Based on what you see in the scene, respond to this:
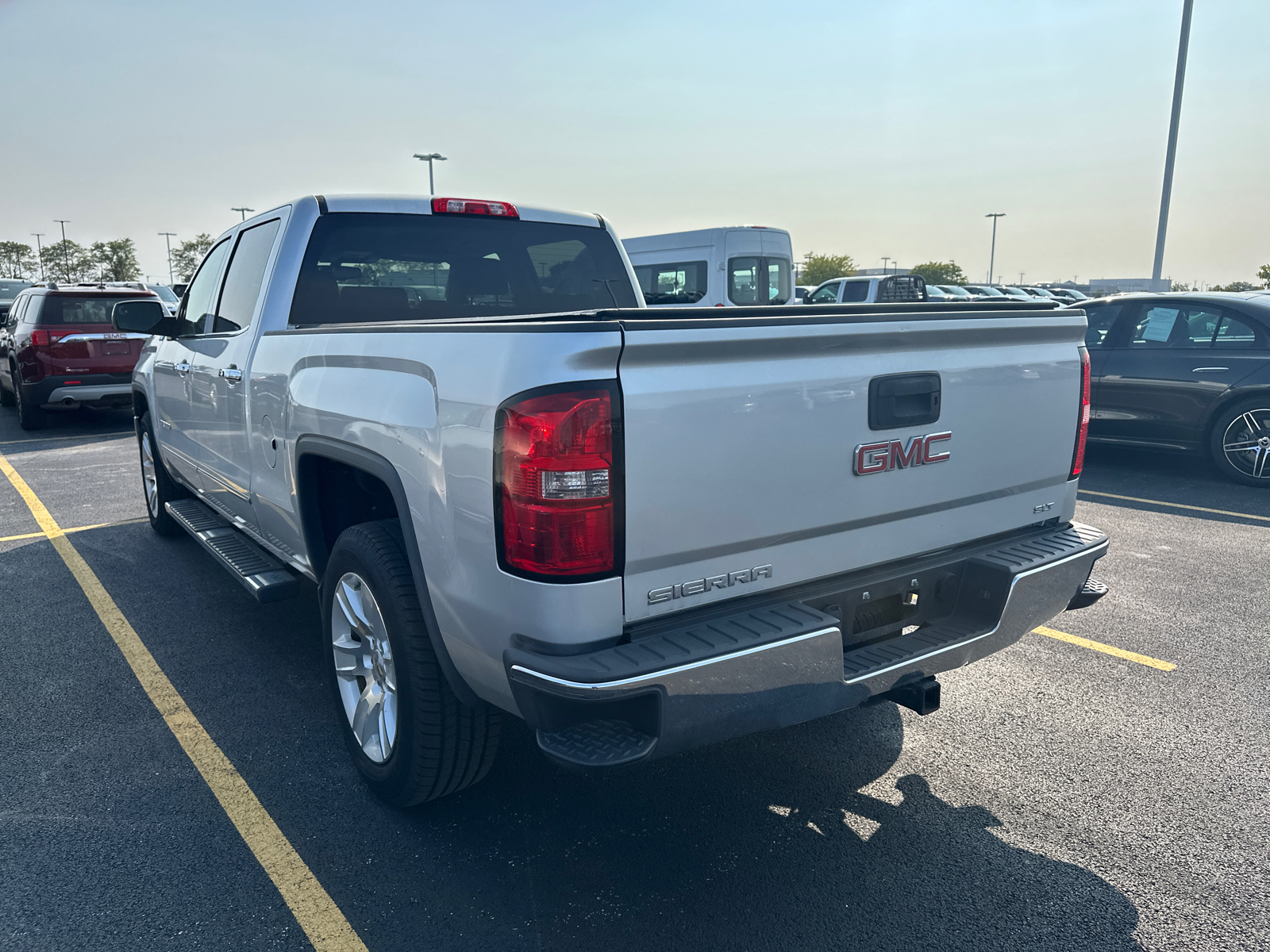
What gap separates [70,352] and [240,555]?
9609 millimetres

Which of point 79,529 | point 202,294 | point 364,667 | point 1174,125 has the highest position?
point 1174,125

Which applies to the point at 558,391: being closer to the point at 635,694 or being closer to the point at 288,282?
the point at 635,694

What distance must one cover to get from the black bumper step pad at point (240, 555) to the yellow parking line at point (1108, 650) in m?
3.38

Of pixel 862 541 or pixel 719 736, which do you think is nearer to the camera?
pixel 719 736

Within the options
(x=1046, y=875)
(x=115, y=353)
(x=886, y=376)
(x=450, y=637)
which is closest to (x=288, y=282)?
(x=450, y=637)

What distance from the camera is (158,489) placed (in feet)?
20.8

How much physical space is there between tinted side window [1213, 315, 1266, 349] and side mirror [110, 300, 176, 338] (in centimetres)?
847

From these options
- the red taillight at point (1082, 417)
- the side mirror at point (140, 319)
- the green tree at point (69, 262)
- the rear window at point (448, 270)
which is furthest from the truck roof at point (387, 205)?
the green tree at point (69, 262)

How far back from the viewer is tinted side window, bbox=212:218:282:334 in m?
4.20

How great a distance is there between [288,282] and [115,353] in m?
9.85

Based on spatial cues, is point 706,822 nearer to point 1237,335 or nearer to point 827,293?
point 1237,335

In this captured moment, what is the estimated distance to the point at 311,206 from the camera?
3953 millimetres

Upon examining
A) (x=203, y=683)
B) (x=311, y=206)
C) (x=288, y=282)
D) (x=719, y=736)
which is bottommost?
(x=203, y=683)

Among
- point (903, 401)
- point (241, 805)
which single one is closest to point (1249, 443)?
point (903, 401)
